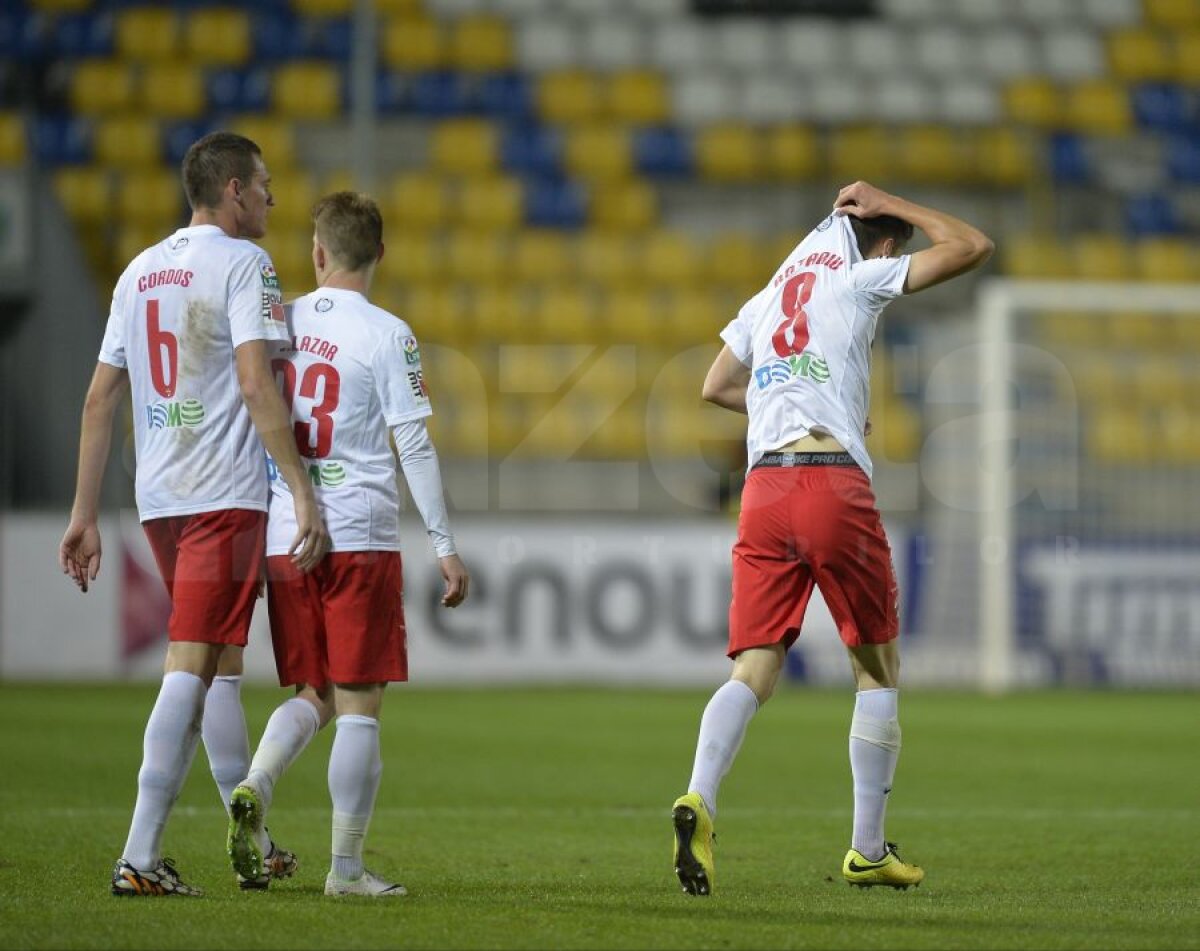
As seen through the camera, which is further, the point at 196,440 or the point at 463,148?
the point at 463,148

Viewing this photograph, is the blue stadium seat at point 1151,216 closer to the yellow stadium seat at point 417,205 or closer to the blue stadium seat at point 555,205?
the blue stadium seat at point 555,205

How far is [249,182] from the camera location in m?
5.12

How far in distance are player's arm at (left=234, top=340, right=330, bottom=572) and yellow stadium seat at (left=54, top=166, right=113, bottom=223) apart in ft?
46.3

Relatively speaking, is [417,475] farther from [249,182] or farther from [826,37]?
[826,37]

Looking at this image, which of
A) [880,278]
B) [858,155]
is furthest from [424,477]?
[858,155]

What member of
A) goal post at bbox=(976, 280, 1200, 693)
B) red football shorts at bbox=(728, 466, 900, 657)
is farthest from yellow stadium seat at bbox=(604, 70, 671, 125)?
red football shorts at bbox=(728, 466, 900, 657)

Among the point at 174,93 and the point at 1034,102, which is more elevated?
the point at 1034,102

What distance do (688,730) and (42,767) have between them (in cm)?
391

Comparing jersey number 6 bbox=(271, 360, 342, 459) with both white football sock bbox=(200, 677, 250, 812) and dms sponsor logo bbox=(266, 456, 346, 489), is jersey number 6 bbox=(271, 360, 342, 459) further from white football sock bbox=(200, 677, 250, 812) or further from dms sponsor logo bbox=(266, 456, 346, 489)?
white football sock bbox=(200, 677, 250, 812)

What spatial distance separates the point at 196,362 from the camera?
504cm

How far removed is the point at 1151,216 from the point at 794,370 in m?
15.6

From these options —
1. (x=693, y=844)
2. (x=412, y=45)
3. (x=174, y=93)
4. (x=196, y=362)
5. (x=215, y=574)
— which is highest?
(x=412, y=45)

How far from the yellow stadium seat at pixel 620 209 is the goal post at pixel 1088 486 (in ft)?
16.4

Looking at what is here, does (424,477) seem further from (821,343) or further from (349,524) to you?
(821,343)
